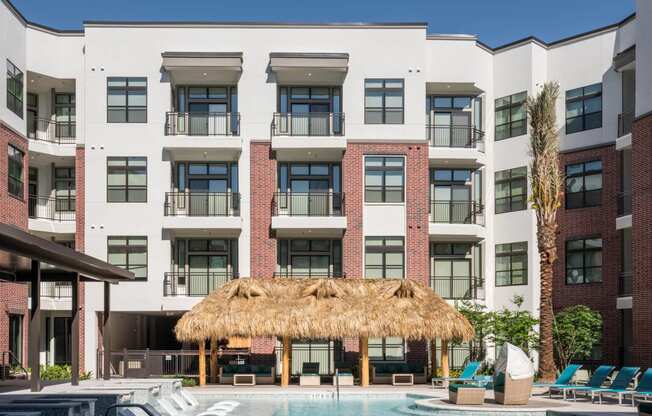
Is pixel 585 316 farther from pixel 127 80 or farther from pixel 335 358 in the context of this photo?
pixel 127 80

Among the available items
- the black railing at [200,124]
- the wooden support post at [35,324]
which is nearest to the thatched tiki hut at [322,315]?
the black railing at [200,124]

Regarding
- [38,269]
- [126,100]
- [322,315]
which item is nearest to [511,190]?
[322,315]

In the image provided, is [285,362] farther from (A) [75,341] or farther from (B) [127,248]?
(A) [75,341]

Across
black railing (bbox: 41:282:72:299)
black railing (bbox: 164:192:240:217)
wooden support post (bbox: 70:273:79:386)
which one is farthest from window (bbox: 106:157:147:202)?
wooden support post (bbox: 70:273:79:386)

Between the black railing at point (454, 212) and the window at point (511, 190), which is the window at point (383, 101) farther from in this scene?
the window at point (511, 190)

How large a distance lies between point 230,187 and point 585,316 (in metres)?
13.5

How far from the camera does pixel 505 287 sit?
3628cm

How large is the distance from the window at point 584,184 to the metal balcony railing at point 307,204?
8460mm

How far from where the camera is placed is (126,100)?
114 ft

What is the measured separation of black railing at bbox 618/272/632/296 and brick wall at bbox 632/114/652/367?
266cm

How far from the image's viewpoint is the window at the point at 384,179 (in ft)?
115

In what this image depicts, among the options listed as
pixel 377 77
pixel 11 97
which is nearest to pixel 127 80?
pixel 11 97

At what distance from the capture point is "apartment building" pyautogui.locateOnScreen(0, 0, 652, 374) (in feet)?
112

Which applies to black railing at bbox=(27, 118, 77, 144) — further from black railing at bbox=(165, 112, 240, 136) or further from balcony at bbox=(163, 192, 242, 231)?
balcony at bbox=(163, 192, 242, 231)
